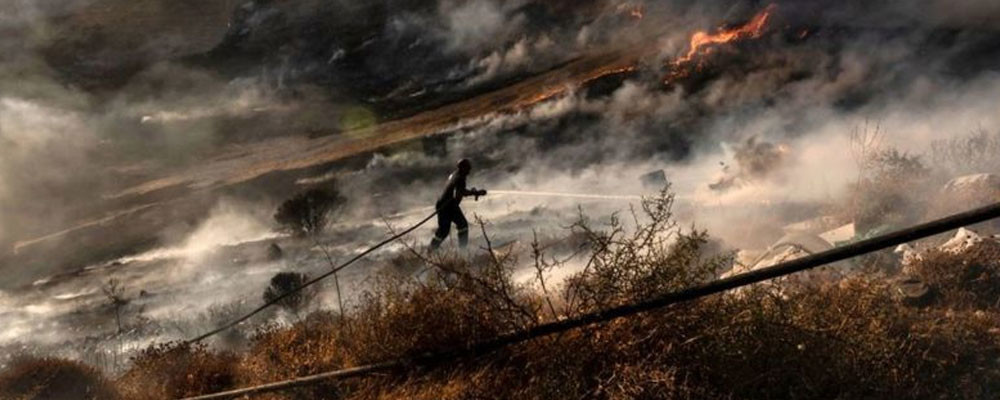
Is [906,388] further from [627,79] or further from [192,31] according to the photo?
[192,31]

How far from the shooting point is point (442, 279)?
5379mm

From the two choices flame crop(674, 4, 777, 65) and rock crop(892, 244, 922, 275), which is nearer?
rock crop(892, 244, 922, 275)

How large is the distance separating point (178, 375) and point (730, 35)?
52.3 feet

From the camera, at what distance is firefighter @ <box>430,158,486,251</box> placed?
8.88 meters

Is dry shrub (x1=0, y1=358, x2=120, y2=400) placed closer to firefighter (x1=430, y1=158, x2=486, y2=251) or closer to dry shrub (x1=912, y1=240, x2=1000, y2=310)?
firefighter (x1=430, y1=158, x2=486, y2=251)

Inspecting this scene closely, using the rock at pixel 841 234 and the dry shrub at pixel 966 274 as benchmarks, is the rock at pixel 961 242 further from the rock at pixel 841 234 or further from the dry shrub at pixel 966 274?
the rock at pixel 841 234

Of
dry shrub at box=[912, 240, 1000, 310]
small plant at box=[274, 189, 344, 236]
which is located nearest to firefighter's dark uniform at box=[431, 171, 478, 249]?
dry shrub at box=[912, 240, 1000, 310]

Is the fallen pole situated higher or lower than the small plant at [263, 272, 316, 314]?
higher

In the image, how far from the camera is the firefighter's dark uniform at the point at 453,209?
8906 mm

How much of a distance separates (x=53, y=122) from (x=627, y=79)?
18939mm

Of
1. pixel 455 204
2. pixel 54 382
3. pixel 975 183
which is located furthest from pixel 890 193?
pixel 54 382

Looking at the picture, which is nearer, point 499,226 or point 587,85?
point 499,226

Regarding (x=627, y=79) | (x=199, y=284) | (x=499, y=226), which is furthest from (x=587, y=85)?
(x=199, y=284)

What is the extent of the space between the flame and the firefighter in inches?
474
